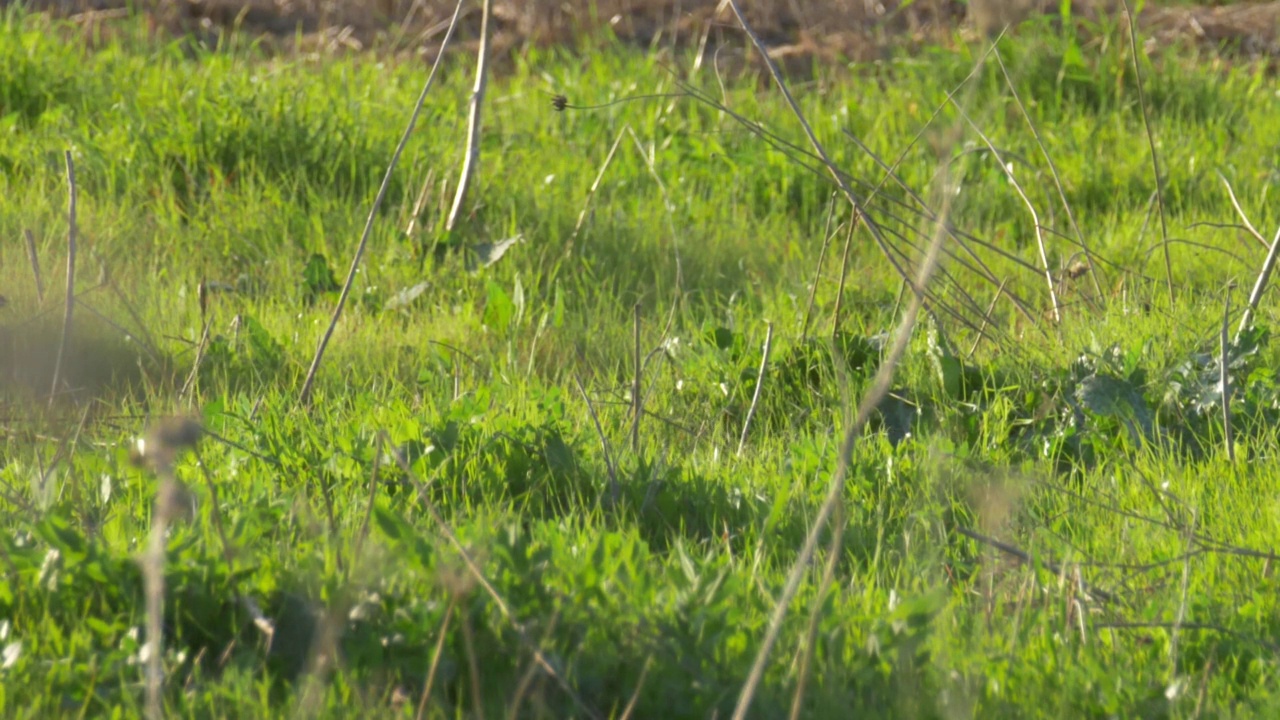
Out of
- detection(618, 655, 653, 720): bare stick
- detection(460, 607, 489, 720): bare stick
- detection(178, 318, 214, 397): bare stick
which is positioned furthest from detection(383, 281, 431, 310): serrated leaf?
detection(618, 655, 653, 720): bare stick

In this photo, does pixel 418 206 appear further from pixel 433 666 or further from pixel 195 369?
pixel 433 666

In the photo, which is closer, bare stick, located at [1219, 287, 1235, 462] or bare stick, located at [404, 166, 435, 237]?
bare stick, located at [1219, 287, 1235, 462]

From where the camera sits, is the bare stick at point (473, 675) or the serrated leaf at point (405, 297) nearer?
the bare stick at point (473, 675)

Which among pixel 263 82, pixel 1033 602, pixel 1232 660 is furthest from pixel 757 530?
pixel 263 82

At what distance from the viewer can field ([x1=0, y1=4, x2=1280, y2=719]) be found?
1.96m

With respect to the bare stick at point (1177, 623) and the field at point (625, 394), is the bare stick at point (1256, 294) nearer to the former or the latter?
the field at point (625, 394)

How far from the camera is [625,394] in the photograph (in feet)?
11.3

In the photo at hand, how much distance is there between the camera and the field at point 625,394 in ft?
6.42

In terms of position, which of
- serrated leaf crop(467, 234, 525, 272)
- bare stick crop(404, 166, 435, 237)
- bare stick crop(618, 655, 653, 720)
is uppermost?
bare stick crop(618, 655, 653, 720)

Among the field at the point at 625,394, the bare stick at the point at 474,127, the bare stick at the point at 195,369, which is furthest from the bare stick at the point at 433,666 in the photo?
the bare stick at the point at 474,127

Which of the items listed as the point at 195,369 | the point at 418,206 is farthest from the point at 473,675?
the point at 418,206

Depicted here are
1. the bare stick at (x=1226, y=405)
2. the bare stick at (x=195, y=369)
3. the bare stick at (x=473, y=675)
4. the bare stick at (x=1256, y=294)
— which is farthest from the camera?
the bare stick at (x=1256, y=294)

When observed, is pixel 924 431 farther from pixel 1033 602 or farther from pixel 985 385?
pixel 1033 602

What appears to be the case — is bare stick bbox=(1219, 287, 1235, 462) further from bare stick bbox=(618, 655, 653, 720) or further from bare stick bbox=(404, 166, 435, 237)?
bare stick bbox=(404, 166, 435, 237)
